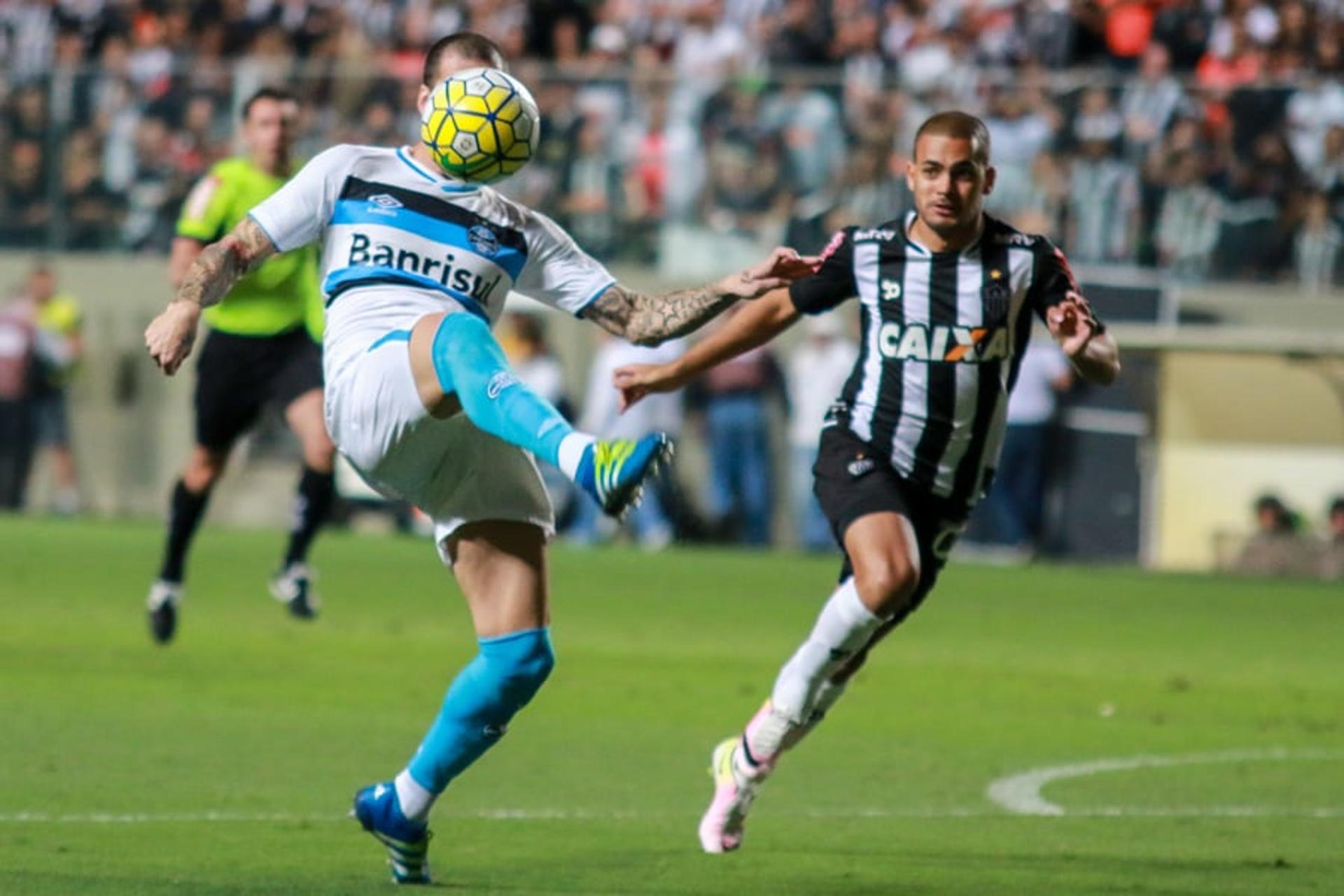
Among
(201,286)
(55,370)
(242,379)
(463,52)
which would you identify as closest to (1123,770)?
(463,52)

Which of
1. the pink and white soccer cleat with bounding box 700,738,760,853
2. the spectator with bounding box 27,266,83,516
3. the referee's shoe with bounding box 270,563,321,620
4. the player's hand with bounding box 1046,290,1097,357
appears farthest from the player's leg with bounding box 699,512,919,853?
the spectator with bounding box 27,266,83,516

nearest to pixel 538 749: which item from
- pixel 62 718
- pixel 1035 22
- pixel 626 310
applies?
pixel 62 718

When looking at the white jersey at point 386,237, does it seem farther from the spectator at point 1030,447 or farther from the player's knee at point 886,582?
the spectator at point 1030,447

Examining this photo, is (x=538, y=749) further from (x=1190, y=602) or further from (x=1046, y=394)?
(x=1046, y=394)

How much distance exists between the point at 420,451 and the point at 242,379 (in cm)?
543

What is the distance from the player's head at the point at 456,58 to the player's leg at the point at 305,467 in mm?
4567

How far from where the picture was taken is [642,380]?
23.2ft

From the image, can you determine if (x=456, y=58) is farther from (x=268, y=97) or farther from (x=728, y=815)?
(x=268, y=97)

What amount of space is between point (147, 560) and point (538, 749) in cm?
882

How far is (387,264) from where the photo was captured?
656 cm

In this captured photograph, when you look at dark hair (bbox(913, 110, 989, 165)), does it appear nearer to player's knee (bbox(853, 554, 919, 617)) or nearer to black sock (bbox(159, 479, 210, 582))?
player's knee (bbox(853, 554, 919, 617))

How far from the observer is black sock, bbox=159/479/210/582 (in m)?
11.7

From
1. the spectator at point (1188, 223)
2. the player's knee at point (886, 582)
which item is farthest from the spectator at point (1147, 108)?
the player's knee at point (886, 582)

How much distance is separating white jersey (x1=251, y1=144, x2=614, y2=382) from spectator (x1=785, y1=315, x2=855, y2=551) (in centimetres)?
1310
